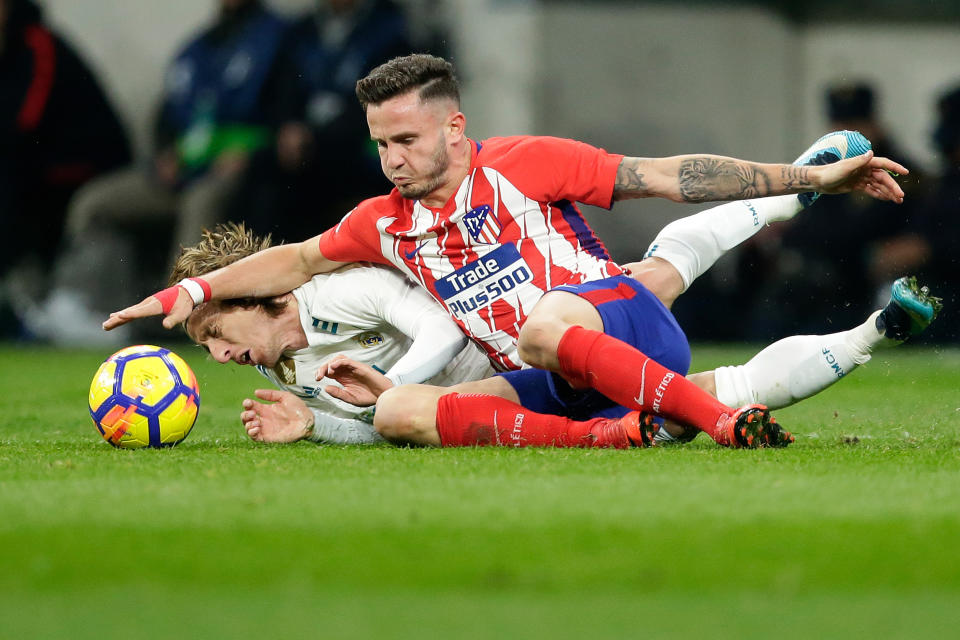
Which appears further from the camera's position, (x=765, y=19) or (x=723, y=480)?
(x=765, y=19)

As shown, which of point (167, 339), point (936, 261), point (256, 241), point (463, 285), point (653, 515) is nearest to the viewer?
point (653, 515)

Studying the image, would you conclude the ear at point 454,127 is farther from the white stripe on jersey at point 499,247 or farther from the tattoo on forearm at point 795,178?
the tattoo on forearm at point 795,178

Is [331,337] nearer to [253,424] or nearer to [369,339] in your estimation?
[369,339]

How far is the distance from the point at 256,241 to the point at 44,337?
280 inches

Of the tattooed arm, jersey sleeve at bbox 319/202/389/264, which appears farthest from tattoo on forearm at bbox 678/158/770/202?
jersey sleeve at bbox 319/202/389/264

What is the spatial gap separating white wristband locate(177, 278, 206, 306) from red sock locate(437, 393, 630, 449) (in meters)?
0.94

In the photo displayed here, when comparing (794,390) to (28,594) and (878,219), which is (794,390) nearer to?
Result: (28,594)

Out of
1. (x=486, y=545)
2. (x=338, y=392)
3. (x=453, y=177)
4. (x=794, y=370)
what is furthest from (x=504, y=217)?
(x=486, y=545)

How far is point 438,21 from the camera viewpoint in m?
11.1

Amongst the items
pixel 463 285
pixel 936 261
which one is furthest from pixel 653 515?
pixel 936 261

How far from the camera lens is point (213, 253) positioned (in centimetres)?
479

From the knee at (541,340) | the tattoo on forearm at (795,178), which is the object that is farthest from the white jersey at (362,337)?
the tattoo on forearm at (795,178)

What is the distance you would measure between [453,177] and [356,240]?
0.45 m

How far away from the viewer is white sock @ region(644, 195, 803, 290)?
187 inches
